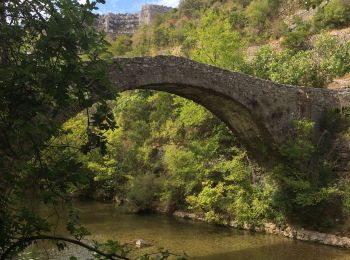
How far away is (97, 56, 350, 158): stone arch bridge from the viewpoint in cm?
1302

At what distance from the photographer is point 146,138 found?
2359 cm

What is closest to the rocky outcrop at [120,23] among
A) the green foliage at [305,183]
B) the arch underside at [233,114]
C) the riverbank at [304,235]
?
the arch underside at [233,114]

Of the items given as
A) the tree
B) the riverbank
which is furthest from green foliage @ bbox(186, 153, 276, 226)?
the tree

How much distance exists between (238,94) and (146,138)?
360 inches

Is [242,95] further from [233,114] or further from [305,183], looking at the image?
[305,183]

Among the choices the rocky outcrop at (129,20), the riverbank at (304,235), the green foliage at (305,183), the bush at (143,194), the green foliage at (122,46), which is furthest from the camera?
the rocky outcrop at (129,20)

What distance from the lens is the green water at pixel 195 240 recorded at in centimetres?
1298

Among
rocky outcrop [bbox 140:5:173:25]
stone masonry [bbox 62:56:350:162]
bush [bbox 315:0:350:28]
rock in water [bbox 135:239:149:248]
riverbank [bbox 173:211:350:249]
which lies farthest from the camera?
rocky outcrop [bbox 140:5:173:25]

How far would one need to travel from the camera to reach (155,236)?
1524cm

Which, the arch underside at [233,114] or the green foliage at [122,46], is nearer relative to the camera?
the arch underside at [233,114]

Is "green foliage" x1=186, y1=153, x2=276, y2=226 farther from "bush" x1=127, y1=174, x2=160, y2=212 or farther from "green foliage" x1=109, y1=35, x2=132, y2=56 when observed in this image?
"green foliage" x1=109, y1=35, x2=132, y2=56

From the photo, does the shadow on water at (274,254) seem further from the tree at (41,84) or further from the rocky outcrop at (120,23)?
the rocky outcrop at (120,23)

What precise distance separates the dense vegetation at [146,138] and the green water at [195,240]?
1122mm

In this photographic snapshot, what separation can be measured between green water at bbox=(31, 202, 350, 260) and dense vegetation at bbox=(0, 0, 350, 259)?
1.12 meters
